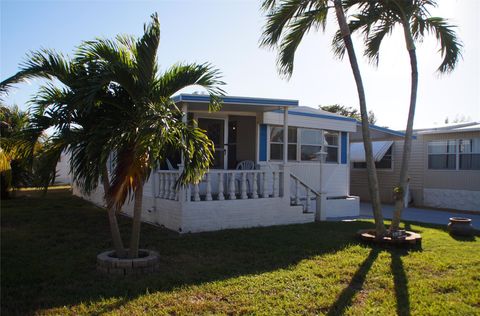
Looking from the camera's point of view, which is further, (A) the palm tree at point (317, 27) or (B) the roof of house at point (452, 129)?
(B) the roof of house at point (452, 129)

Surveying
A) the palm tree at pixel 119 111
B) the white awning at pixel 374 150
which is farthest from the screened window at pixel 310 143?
the palm tree at pixel 119 111

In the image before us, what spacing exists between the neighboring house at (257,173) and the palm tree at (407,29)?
102 inches

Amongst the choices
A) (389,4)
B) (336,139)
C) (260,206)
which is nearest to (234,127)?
(260,206)

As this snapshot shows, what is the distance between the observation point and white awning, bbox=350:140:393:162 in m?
18.6

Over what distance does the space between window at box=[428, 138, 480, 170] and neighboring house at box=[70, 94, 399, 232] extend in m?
2.56

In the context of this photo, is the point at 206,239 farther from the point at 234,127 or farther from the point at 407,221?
the point at 407,221

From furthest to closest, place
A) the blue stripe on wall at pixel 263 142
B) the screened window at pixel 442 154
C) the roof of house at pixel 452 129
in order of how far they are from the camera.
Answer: the screened window at pixel 442 154 < the roof of house at pixel 452 129 < the blue stripe on wall at pixel 263 142

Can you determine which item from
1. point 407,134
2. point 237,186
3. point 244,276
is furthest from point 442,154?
point 244,276

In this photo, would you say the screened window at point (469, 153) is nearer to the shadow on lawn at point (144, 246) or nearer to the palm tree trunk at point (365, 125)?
the shadow on lawn at point (144, 246)

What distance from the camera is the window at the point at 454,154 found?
1580 centimetres

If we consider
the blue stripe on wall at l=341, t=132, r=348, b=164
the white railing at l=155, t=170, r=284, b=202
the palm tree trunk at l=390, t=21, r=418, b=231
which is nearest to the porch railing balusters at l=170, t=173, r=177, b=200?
the white railing at l=155, t=170, r=284, b=202

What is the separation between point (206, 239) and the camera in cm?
Result: 809

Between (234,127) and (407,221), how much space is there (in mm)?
5775

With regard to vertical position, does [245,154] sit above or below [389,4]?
below
